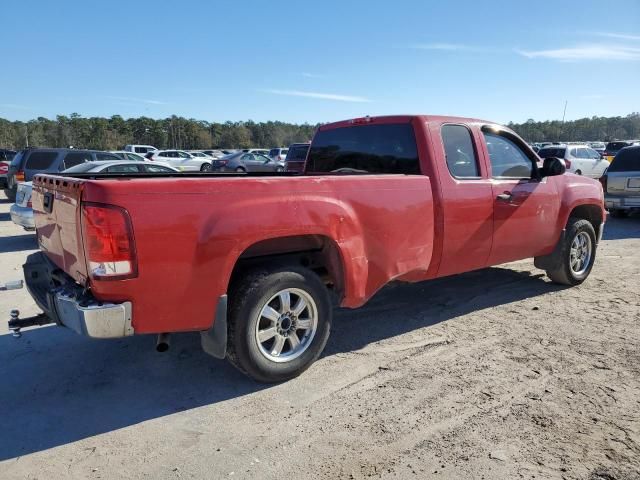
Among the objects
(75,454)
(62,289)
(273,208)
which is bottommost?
(75,454)

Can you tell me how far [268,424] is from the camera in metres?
3.09

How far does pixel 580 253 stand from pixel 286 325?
4386 mm

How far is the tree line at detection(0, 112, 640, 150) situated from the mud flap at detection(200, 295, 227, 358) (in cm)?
7276

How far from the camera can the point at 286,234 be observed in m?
3.37

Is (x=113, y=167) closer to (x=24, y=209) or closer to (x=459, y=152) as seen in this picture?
(x=24, y=209)

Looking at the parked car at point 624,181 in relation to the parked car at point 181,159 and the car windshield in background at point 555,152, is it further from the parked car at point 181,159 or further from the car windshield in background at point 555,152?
the parked car at point 181,159

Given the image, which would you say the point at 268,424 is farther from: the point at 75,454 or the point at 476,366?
the point at 476,366

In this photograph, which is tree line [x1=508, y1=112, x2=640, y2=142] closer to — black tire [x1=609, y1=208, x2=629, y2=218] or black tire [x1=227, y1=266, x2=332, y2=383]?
black tire [x1=609, y1=208, x2=629, y2=218]

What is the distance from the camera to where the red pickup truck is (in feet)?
9.35

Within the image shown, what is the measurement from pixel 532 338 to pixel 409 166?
1928mm

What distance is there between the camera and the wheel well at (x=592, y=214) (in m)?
6.17

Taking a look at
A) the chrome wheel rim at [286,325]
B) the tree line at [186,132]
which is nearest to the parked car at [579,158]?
the chrome wheel rim at [286,325]

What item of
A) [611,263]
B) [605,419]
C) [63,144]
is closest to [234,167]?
[611,263]

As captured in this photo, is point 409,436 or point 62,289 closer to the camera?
point 409,436
